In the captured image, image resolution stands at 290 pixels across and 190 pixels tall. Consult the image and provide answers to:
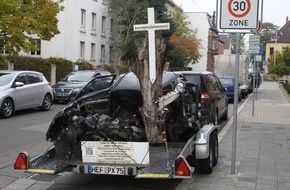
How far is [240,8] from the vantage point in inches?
284

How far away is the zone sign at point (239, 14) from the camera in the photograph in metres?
7.18

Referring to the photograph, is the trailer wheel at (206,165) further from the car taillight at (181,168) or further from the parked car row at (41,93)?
the parked car row at (41,93)

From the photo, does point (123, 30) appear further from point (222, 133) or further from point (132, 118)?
point (132, 118)

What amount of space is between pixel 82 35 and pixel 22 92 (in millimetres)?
27598

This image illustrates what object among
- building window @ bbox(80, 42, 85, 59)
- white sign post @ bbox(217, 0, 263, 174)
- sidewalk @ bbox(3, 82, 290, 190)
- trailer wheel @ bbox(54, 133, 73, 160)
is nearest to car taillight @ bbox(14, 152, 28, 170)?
trailer wheel @ bbox(54, 133, 73, 160)

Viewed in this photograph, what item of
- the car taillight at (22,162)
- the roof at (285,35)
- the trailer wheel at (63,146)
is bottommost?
the car taillight at (22,162)

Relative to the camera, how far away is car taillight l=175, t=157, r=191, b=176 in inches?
221

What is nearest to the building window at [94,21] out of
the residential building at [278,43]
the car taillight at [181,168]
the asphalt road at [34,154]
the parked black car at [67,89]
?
the parked black car at [67,89]

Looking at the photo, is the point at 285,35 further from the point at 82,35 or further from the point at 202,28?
the point at 82,35

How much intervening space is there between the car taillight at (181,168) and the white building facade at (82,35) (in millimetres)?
31959

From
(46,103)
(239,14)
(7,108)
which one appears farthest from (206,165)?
(46,103)

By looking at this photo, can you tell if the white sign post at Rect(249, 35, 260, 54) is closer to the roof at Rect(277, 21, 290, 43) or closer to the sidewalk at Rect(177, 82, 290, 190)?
the sidewalk at Rect(177, 82, 290, 190)

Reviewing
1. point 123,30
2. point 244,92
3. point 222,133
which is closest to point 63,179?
point 222,133

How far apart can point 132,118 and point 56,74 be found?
85.1ft
